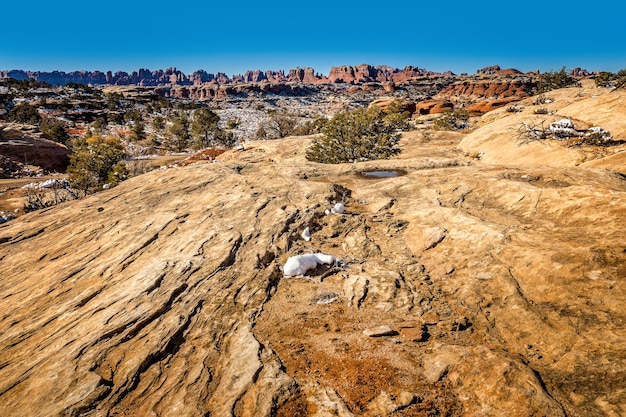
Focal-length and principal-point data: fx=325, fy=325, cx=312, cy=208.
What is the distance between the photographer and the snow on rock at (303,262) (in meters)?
A: 6.90

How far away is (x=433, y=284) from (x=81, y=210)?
444 inches

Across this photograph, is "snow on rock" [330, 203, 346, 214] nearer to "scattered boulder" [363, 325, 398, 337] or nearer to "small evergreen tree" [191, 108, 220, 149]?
"scattered boulder" [363, 325, 398, 337]

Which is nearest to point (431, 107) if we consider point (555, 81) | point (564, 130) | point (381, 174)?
point (555, 81)

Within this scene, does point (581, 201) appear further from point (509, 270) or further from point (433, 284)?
point (433, 284)

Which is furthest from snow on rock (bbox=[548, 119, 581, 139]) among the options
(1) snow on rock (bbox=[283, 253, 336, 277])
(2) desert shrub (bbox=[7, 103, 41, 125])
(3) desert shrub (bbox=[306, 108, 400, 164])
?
(2) desert shrub (bbox=[7, 103, 41, 125])

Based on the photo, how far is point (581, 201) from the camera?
692 cm

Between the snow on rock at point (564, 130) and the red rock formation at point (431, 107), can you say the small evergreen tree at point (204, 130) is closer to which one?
the red rock formation at point (431, 107)

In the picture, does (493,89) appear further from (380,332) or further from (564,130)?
(380,332)

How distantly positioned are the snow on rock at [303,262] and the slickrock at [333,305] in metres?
0.19

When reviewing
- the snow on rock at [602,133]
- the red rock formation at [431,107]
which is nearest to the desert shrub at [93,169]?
the snow on rock at [602,133]

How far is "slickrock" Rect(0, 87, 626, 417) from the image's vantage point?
13.3ft

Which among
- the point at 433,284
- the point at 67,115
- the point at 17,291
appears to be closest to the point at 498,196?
the point at 433,284

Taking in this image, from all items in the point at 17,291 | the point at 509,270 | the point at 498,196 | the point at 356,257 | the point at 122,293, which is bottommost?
the point at 17,291

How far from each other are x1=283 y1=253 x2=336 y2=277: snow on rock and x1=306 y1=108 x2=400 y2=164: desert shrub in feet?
57.9
